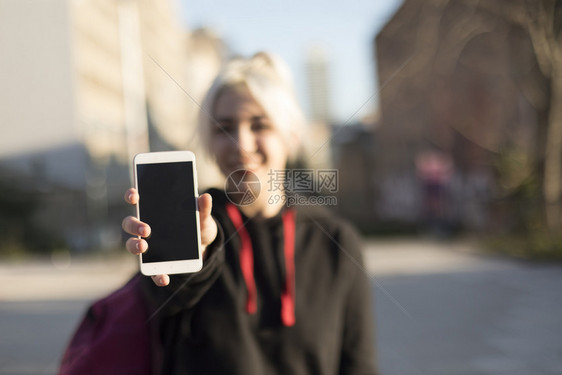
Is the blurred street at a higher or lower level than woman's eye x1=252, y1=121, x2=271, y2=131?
lower

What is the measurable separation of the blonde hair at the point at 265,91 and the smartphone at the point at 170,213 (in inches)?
16.4

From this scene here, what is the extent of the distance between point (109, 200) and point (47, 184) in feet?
19.5

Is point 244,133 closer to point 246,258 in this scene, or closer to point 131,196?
point 246,258

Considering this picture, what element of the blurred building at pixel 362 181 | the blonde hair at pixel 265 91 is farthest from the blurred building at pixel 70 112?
the blonde hair at pixel 265 91

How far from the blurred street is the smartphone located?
875mm

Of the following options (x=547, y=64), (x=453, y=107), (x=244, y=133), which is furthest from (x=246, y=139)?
(x=453, y=107)

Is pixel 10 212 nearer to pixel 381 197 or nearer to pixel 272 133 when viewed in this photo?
pixel 381 197

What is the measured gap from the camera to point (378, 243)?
735 inches

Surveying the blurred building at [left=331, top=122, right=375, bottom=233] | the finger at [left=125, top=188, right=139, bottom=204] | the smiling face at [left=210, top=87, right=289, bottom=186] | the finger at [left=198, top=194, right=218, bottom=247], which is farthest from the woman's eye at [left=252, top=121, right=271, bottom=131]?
the blurred building at [left=331, top=122, right=375, bottom=233]

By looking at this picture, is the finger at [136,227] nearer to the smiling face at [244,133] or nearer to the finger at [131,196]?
the finger at [131,196]

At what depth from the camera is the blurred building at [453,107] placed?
1101 centimetres

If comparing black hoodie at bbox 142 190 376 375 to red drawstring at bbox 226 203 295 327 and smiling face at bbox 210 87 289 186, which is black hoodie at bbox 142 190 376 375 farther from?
smiling face at bbox 210 87 289 186

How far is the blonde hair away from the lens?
1495 millimetres

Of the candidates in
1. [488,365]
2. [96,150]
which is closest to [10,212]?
[96,150]
